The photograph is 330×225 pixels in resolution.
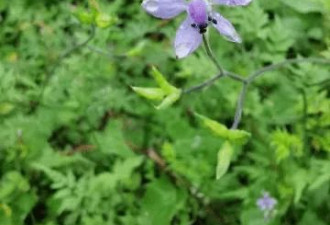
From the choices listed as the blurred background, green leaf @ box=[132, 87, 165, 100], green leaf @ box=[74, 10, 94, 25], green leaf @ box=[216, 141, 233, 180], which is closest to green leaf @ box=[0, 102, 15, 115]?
the blurred background

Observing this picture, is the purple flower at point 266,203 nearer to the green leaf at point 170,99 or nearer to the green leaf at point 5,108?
the green leaf at point 170,99

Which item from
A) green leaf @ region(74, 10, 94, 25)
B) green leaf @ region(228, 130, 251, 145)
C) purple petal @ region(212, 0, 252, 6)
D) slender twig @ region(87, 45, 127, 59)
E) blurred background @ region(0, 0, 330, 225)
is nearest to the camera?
purple petal @ region(212, 0, 252, 6)

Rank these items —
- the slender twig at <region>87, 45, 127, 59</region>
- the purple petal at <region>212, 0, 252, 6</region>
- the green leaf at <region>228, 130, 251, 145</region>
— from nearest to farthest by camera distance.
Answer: the purple petal at <region>212, 0, 252, 6</region> < the green leaf at <region>228, 130, 251, 145</region> < the slender twig at <region>87, 45, 127, 59</region>

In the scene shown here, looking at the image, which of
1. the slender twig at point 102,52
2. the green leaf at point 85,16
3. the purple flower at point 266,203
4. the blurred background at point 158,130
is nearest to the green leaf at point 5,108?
the blurred background at point 158,130

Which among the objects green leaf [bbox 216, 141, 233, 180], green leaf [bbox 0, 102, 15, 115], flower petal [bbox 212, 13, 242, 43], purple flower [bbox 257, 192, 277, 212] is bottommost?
purple flower [bbox 257, 192, 277, 212]

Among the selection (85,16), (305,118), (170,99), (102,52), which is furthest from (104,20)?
(305,118)

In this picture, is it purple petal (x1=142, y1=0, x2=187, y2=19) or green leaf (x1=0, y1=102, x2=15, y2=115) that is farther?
green leaf (x1=0, y1=102, x2=15, y2=115)

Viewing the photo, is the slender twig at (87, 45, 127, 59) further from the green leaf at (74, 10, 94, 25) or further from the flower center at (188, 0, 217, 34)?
the flower center at (188, 0, 217, 34)

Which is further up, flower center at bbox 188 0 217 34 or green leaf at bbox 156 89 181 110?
flower center at bbox 188 0 217 34

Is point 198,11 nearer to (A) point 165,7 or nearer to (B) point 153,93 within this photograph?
(A) point 165,7
